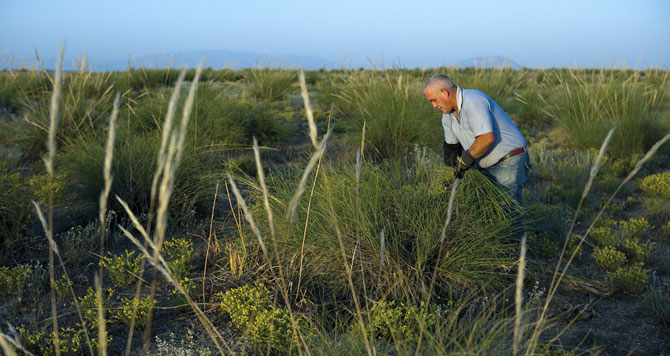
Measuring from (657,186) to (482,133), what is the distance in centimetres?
328

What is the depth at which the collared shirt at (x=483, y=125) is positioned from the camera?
386 centimetres

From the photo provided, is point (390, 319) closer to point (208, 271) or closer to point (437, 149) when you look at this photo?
point (208, 271)

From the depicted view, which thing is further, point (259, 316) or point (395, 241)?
point (395, 241)

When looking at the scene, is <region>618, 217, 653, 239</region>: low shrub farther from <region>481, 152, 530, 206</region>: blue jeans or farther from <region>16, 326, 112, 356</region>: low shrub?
<region>16, 326, 112, 356</region>: low shrub

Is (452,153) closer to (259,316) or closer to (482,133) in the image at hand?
(482,133)

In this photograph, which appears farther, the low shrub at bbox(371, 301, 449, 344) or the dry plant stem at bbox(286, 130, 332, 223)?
the low shrub at bbox(371, 301, 449, 344)

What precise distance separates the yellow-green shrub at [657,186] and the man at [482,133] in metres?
2.58

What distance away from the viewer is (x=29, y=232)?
432 cm

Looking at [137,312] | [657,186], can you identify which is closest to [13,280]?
[137,312]

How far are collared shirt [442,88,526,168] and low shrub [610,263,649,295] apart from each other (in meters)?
1.20

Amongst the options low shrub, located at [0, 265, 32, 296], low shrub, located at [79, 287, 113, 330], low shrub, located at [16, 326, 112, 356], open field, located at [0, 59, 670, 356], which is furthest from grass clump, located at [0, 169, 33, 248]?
low shrub, located at [16, 326, 112, 356]

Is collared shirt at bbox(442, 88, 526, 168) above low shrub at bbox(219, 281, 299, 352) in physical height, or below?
above

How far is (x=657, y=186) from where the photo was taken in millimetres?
5781

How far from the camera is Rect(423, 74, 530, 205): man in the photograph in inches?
151
